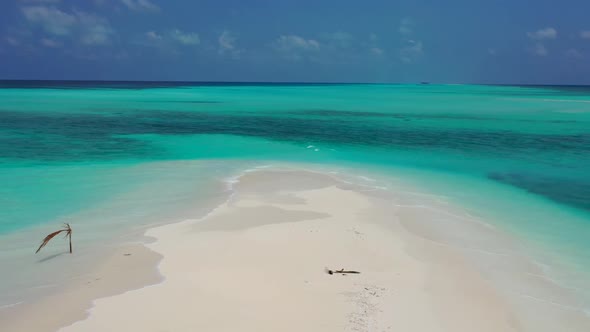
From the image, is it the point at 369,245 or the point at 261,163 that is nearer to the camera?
the point at 369,245

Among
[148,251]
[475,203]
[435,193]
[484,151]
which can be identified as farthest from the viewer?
[484,151]

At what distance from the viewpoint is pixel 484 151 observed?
64.5 ft

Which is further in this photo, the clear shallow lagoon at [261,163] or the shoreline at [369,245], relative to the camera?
the clear shallow lagoon at [261,163]

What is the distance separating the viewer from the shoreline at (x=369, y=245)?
566cm

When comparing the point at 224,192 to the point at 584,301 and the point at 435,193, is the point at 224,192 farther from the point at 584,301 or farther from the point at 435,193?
the point at 584,301

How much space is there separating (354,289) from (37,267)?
4.76 m

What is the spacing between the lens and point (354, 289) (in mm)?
6113

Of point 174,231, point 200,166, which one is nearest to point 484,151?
point 200,166

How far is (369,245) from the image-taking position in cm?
786

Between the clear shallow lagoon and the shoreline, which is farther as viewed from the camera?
the clear shallow lagoon

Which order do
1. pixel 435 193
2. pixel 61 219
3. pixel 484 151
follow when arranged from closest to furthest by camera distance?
pixel 61 219 → pixel 435 193 → pixel 484 151

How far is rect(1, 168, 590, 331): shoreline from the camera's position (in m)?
5.66

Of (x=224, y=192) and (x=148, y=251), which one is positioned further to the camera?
(x=224, y=192)

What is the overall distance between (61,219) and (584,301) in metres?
9.36
